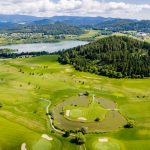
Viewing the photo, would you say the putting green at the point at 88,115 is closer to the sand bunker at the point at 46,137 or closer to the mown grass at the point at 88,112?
the mown grass at the point at 88,112

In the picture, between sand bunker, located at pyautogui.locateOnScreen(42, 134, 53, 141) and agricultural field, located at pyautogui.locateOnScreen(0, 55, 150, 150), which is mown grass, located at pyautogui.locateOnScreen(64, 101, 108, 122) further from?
sand bunker, located at pyautogui.locateOnScreen(42, 134, 53, 141)

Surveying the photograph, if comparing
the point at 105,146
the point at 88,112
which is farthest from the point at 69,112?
the point at 105,146

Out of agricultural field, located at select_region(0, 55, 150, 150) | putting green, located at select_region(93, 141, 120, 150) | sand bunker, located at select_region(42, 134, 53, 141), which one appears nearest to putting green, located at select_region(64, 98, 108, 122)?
agricultural field, located at select_region(0, 55, 150, 150)

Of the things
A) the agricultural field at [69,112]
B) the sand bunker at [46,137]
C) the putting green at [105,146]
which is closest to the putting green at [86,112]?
the agricultural field at [69,112]

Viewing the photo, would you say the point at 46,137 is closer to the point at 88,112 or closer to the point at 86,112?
the point at 86,112

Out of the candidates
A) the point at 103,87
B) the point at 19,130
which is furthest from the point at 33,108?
the point at 103,87

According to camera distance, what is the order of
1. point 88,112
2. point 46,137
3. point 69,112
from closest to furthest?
1. point 46,137
2. point 69,112
3. point 88,112

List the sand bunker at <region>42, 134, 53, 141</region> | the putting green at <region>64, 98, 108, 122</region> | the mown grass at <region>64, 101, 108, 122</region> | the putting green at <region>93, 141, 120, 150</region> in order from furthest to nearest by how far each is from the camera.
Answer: the mown grass at <region>64, 101, 108, 122</region>, the putting green at <region>64, 98, 108, 122</region>, the sand bunker at <region>42, 134, 53, 141</region>, the putting green at <region>93, 141, 120, 150</region>

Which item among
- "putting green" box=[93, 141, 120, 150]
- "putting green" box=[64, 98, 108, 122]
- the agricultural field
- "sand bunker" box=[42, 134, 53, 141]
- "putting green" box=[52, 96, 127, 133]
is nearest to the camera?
"putting green" box=[93, 141, 120, 150]
